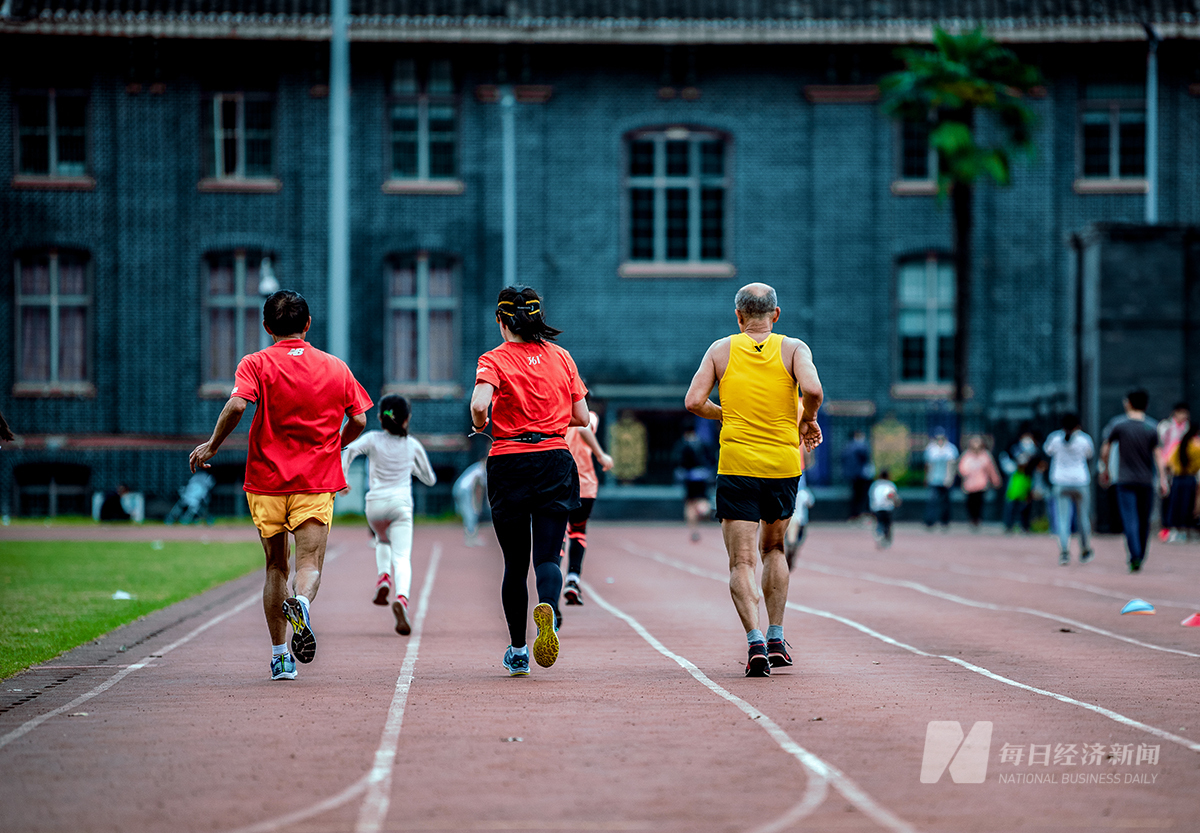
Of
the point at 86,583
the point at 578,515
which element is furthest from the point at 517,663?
the point at 86,583

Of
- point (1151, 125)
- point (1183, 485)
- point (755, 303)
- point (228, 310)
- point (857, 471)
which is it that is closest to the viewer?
point (755, 303)

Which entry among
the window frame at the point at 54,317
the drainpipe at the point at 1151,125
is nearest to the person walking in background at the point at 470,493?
the window frame at the point at 54,317

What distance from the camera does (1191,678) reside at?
30.3 feet

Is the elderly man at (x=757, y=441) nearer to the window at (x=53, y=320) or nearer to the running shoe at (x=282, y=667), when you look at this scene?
the running shoe at (x=282, y=667)

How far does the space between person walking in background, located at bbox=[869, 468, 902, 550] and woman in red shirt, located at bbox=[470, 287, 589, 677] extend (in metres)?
14.6

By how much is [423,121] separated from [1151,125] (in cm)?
1565

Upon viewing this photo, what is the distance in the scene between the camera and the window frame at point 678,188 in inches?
Answer: 1457

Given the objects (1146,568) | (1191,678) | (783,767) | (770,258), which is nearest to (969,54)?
(770,258)

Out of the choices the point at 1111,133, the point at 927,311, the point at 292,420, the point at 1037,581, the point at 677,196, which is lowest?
the point at 1037,581

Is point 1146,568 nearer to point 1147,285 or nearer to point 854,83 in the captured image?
point 1147,285

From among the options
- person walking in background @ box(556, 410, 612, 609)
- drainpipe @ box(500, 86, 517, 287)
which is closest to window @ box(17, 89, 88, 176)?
drainpipe @ box(500, 86, 517, 287)

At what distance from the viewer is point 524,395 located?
9.02 metres

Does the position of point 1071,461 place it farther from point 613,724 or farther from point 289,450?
point 613,724

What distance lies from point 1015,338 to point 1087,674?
28.5m
